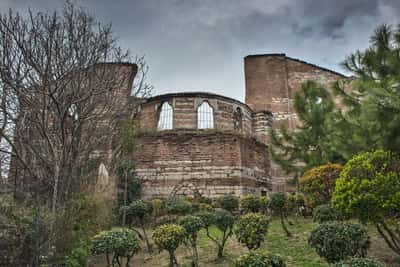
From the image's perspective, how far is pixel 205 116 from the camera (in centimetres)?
1758

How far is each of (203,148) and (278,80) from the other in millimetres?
10579

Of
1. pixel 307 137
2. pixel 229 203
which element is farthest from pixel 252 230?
pixel 307 137

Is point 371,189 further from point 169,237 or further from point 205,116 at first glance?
point 205,116

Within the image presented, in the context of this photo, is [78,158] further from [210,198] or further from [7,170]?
[210,198]

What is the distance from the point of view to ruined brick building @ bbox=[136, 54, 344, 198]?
15.2 meters

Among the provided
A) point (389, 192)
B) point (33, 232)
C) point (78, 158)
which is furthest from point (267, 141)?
point (33, 232)

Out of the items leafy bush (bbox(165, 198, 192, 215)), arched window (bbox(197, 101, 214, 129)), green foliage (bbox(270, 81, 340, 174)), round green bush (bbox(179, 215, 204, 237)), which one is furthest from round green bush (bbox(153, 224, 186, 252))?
arched window (bbox(197, 101, 214, 129))

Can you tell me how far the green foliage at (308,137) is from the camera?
13.5 metres

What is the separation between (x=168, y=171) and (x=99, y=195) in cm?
687

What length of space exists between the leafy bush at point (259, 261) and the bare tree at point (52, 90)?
4627 millimetres

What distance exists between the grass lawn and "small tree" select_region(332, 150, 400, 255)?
1.46m

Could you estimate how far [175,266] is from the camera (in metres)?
7.12

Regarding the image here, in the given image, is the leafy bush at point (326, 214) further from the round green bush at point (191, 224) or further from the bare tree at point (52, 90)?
the bare tree at point (52, 90)

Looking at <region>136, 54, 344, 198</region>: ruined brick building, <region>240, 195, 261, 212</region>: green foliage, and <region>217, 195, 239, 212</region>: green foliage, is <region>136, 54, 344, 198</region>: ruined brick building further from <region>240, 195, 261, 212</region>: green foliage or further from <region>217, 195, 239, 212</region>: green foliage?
<region>240, 195, 261, 212</region>: green foliage
